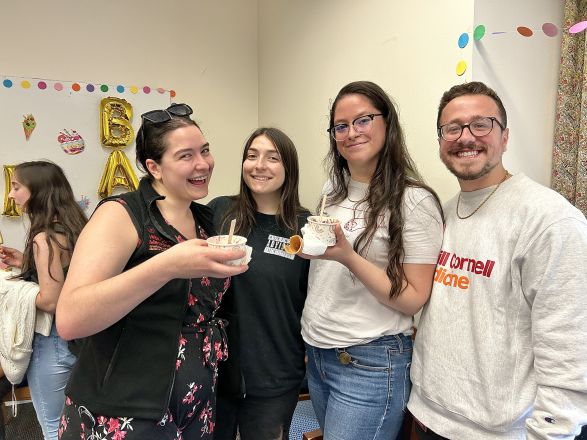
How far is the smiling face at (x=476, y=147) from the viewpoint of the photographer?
1.14 metres

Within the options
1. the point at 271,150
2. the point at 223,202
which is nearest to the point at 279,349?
the point at 223,202

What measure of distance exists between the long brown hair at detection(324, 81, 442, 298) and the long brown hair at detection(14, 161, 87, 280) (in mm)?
1374

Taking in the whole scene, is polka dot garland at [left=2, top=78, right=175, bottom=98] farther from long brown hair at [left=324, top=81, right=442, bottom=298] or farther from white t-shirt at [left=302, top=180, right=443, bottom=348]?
white t-shirt at [left=302, top=180, right=443, bottom=348]

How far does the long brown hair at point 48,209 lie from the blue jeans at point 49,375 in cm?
38

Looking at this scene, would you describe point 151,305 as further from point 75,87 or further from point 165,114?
point 75,87

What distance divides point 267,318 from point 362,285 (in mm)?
393

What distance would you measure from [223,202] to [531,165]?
132 centimetres

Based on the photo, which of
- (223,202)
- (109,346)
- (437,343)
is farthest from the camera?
(223,202)

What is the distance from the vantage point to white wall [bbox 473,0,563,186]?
1.58 m

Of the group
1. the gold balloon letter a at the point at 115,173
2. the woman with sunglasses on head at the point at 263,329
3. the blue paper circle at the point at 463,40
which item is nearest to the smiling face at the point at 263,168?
the woman with sunglasses on head at the point at 263,329

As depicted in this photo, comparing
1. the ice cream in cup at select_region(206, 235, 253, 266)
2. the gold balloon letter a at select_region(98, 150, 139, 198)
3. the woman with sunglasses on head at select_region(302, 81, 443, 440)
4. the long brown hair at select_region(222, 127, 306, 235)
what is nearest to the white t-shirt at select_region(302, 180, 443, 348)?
the woman with sunglasses on head at select_region(302, 81, 443, 440)

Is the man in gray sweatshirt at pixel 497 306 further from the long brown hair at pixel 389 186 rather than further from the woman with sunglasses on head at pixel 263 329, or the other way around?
the woman with sunglasses on head at pixel 263 329

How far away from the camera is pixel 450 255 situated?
1.20 metres

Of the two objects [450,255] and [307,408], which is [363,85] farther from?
[307,408]
